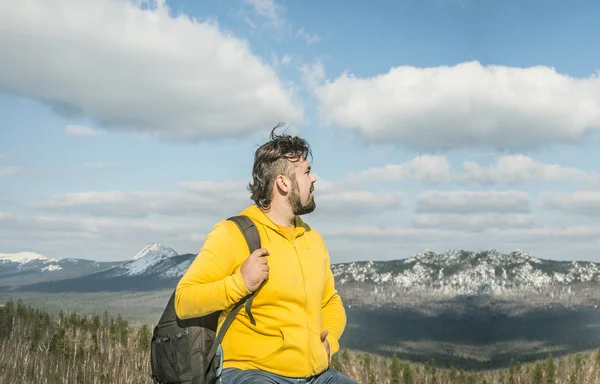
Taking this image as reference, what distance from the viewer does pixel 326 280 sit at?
5098mm

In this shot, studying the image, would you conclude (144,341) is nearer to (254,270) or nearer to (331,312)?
(331,312)

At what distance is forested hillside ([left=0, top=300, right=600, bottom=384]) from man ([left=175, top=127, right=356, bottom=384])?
7031mm

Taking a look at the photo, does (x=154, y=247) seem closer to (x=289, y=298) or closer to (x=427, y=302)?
(x=427, y=302)

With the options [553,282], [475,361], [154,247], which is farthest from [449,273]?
[154,247]

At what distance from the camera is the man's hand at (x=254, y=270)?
4000 mm

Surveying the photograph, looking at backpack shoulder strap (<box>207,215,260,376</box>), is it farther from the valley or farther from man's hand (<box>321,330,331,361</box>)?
the valley

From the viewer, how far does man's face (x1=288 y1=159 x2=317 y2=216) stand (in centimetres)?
455

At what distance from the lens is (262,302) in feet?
13.9

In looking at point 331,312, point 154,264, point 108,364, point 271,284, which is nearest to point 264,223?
point 271,284

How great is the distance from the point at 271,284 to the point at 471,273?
75102 millimetres

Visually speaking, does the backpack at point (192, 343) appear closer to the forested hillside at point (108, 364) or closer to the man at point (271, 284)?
the man at point (271, 284)

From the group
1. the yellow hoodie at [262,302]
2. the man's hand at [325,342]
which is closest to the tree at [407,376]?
the man's hand at [325,342]

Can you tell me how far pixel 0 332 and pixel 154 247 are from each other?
597 feet

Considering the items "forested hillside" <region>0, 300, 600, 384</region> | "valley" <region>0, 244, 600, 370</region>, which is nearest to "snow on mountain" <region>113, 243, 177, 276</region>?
"valley" <region>0, 244, 600, 370</region>
